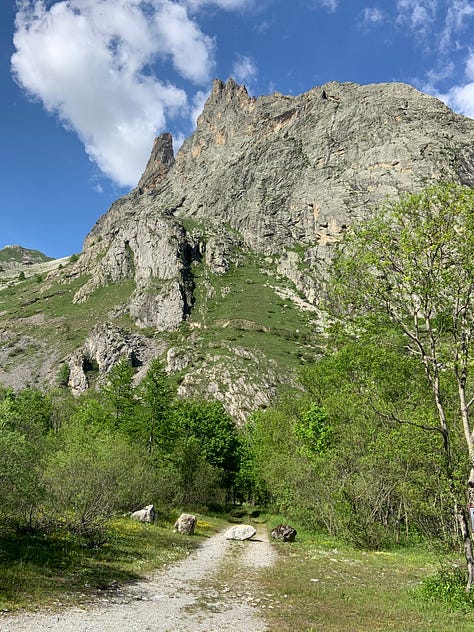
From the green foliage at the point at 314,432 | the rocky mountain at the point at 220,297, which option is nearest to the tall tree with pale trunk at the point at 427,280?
the green foliage at the point at 314,432

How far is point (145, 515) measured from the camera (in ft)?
99.8

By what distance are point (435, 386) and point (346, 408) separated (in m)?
18.7

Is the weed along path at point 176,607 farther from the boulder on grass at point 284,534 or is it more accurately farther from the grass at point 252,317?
the grass at point 252,317

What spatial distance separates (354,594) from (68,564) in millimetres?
10280

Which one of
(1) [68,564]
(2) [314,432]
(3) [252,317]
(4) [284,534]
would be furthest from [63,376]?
(1) [68,564]

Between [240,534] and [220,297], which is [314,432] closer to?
[240,534]

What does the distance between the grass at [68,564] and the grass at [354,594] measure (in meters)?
5.37

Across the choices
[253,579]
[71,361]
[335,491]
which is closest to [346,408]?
[335,491]

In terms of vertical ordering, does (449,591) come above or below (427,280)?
below

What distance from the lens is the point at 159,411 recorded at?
155 ft

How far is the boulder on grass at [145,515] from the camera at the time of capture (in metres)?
30.2

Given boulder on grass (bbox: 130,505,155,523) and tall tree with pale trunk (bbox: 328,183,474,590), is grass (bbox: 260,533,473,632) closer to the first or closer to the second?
tall tree with pale trunk (bbox: 328,183,474,590)

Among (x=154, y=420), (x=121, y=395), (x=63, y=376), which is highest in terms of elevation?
(x=63, y=376)

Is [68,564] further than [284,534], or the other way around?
[284,534]
